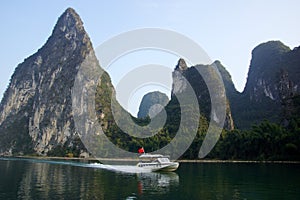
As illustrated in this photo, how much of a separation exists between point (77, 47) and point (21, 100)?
3342 cm

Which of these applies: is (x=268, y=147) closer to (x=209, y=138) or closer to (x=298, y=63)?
(x=209, y=138)

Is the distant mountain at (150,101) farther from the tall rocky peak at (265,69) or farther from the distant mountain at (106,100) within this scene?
the tall rocky peak at (265,69)

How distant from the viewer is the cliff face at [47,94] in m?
106

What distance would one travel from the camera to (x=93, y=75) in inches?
4230

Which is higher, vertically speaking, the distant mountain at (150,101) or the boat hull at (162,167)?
the distant mountain at (150,101)

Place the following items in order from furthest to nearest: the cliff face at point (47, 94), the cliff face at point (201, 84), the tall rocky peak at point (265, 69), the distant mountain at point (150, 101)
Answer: the distant mountain at point (150, 101)
the tall rocky peak at point (265, 69)
the cliff face at point (47, 94)
the cliff face at point (201, 84)

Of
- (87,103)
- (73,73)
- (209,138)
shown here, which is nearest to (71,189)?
(209,138)

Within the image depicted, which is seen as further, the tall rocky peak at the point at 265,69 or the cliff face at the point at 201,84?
the tall rocky peak at the point at 265,69

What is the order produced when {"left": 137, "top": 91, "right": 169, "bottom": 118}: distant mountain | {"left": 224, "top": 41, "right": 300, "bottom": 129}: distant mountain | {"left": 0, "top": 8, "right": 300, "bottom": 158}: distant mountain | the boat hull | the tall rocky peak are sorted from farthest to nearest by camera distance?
{"left": 137, "top": 91, "right": 169, "bottom": 118}: distant mountain, the tall rocky peak, {"left": 224, "top": 41, "right": 300, "bottom": 129}: distant mountain, {"left": 0, "top": 8, "right": 300, "bottom": 158}: distant mountain, the boat hull

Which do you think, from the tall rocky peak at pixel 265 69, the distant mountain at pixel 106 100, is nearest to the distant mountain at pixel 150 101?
the distant mountain at pixel 106 100

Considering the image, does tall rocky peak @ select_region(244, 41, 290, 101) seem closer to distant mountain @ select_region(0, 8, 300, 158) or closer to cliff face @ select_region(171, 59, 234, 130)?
distant mountain @ select_region(0, 8, 300, 158)

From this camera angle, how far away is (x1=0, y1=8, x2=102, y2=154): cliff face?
4166 inches

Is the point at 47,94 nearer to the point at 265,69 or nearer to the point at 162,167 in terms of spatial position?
the point at 265,69

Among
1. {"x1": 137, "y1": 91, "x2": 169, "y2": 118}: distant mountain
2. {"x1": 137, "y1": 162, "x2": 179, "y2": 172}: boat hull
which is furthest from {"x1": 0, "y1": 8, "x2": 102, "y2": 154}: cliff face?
{"x1": 137, "y1": 162, "x2": 179, "y2": 172}: boat hull
